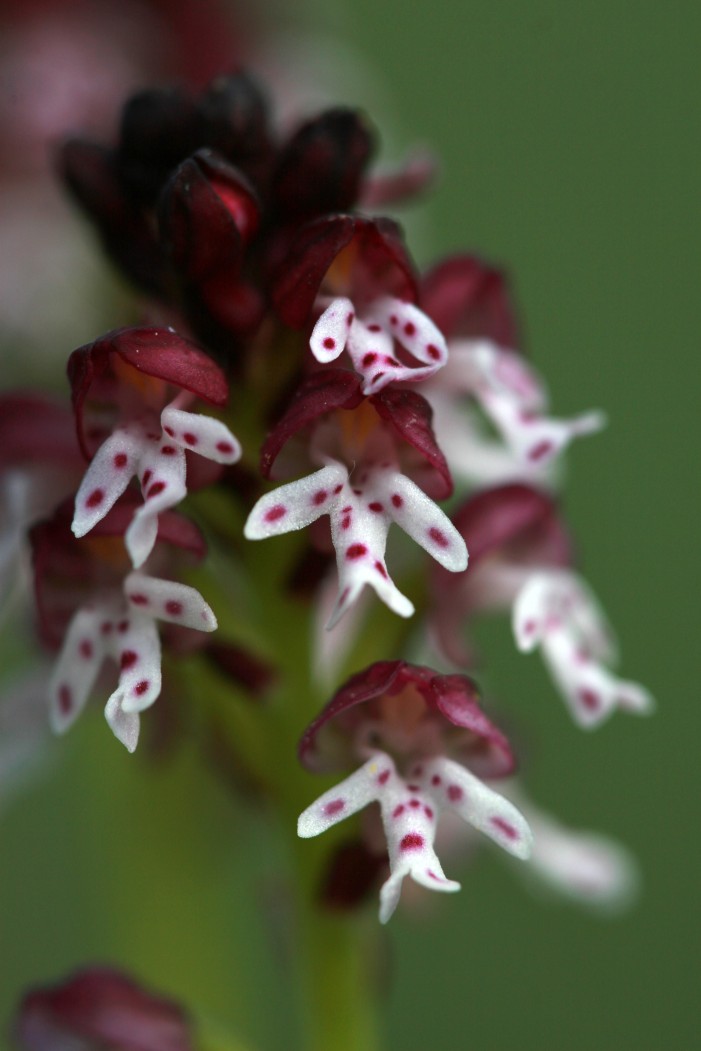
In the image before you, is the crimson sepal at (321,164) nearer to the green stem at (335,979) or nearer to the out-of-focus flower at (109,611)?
the out-of-focus flower at (109,611)

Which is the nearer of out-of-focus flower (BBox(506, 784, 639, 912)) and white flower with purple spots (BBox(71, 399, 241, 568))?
white flower with purple spots (BBox(71, 399, 241, 568))

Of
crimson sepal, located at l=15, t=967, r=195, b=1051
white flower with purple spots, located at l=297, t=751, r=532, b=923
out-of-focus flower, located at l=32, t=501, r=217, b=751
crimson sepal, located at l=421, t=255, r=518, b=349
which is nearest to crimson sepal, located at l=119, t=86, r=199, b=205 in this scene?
crimson sepal, located at l=421, t=255, r=518, b=349

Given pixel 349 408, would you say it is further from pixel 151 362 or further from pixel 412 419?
pixel 151 362

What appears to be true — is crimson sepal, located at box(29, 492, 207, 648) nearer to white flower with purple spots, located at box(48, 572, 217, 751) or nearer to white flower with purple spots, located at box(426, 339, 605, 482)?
white flower with purple spots, located at box(48, 572, 217, 751)

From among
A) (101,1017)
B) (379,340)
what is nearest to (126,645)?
(379,340)

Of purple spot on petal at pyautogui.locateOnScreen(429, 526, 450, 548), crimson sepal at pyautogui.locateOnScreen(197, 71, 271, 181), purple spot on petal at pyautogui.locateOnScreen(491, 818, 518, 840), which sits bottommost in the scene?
purple spot on petal at pyautogui.locateOnScreen(491, 818, 518, 840)

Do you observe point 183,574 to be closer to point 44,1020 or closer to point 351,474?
point 351,474
